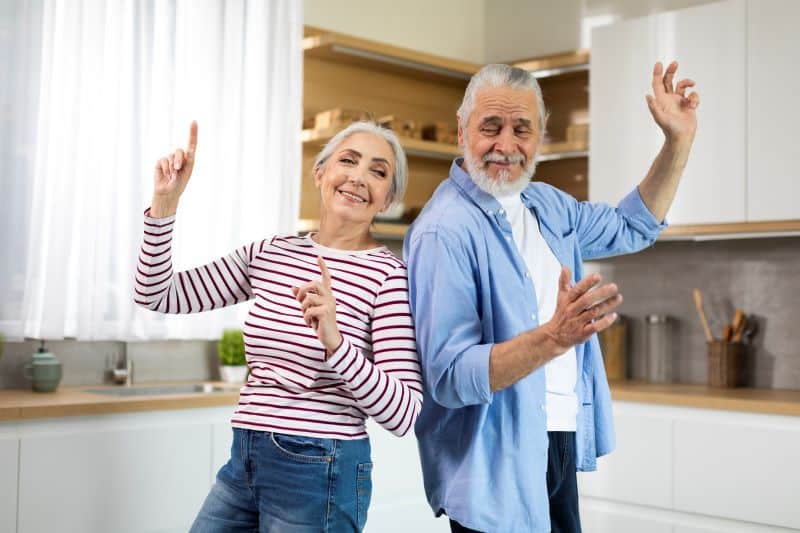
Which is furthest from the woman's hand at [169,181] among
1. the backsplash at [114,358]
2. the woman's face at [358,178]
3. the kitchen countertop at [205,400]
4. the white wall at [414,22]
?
the white wall at [414,22]

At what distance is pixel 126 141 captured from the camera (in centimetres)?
377

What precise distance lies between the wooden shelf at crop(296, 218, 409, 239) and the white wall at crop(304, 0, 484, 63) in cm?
86

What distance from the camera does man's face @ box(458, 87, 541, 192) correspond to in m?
1.96

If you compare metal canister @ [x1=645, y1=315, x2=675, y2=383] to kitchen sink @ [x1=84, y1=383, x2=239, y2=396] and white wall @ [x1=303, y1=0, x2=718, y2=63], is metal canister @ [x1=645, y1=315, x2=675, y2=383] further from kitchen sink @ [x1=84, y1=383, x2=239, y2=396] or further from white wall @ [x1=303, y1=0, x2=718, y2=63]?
kitchen sink @ [x1=84, y1=383, x2=239, y2=396]

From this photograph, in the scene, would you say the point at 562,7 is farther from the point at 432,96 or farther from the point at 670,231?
the point at 670,231

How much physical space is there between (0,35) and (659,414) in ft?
8.88

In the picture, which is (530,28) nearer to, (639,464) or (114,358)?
(639,464)

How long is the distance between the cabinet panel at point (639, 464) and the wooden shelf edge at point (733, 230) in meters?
0.76

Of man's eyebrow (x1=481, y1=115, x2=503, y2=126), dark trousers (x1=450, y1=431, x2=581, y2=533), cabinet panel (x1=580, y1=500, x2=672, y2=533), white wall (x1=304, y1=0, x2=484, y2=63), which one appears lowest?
cabinet panel (x1=580, y1=500, x2=672, y2=533)

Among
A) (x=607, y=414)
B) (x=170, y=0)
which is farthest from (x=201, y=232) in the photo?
(x=607, y=414)

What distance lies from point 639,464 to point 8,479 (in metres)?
2.25

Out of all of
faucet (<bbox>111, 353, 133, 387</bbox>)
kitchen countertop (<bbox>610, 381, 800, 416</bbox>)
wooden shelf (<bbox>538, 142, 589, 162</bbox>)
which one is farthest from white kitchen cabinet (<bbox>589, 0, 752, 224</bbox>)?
faucet (<bbox>111, 353, 133, 387</bbox>)

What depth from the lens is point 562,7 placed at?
4.81 m

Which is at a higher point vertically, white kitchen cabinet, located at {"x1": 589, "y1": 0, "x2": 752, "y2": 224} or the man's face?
white kitchen cabinet, located at {"x1": 589, "y1": 0, "x2": 752, "y2": 224}
